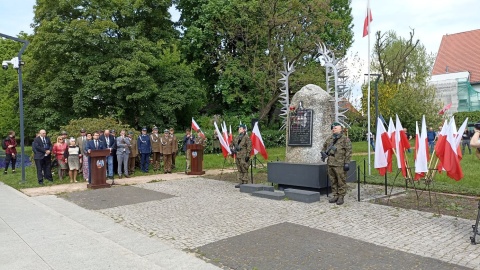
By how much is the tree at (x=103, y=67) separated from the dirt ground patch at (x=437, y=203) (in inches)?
732

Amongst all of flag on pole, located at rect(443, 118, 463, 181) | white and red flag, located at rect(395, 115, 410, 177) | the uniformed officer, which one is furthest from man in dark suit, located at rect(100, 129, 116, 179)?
→ flag on pole, located at rect(443, 118, 463, 181)

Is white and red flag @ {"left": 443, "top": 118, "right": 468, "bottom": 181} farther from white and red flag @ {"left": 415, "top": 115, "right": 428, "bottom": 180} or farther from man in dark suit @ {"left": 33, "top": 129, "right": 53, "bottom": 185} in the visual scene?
man in dark suit @ {"left": 33, "top": 129, "right": 53, "bottom": 185}

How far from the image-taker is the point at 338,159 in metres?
9.04

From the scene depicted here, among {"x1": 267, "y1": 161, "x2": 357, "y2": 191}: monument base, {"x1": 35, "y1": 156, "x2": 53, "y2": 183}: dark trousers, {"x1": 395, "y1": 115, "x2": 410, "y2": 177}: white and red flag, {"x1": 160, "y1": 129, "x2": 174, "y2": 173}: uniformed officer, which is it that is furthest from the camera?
{"x1": 160, "y1": 129, "x2": 174, "y2": 173}: uniformed officer

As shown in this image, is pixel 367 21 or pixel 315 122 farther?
pixel 367 21

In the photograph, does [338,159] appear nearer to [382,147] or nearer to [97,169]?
[382,147]

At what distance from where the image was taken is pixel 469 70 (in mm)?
48156

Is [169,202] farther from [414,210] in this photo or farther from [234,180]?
[414,210]

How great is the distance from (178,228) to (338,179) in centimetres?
384

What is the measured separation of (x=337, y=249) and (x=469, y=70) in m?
50.6

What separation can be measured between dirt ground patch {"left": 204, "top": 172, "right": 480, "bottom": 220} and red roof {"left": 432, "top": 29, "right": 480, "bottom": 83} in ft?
Result: 144

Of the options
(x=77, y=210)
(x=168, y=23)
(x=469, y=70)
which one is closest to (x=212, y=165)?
(x=77, y=210)

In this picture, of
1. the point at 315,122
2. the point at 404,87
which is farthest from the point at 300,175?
the point at 404,87

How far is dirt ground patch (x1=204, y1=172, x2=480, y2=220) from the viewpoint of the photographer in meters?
8.20
